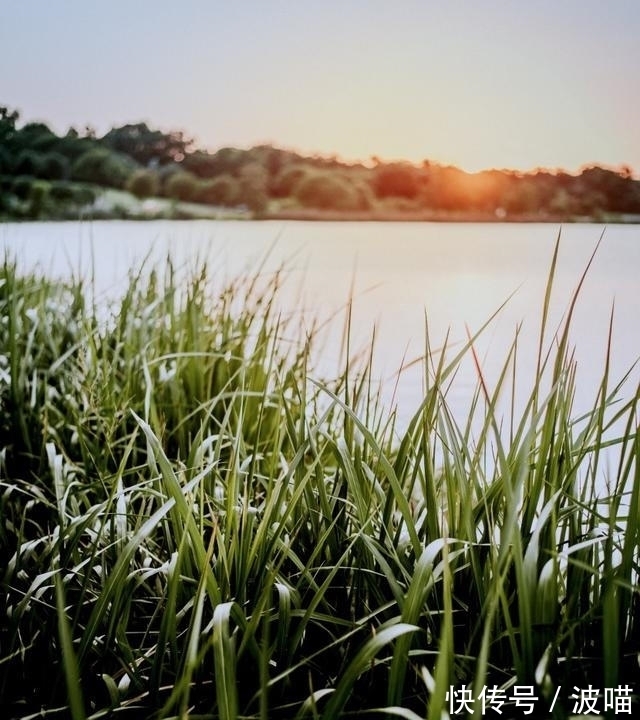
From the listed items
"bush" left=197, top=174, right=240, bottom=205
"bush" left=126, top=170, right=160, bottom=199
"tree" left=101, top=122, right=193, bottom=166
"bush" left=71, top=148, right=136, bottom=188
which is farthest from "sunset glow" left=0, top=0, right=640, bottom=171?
"bush" left=71, top=148, right=136, bottom=188

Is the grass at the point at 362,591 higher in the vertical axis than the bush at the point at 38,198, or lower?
lower

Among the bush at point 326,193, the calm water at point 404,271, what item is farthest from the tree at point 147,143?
the bush at point 326,193

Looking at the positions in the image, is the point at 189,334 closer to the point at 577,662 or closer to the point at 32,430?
the point at 32,430

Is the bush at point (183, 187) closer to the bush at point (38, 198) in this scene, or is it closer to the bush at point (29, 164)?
the bush at point (38, 198)

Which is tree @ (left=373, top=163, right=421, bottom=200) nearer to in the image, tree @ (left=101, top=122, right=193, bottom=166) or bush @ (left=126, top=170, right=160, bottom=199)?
tree @ (left=101, top=122, right=193, bottom=166)

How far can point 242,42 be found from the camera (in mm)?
2250

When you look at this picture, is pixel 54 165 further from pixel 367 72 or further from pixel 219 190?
pixel 367 72

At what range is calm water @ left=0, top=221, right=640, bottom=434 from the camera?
5.12 ft

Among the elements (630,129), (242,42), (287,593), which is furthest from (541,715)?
(242,42)

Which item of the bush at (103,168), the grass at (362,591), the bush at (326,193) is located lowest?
the grass at (362,591)

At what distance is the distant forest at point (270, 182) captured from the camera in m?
1.66

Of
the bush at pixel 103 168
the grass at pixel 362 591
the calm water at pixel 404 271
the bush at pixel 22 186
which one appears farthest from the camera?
the bush at pixel 22 186

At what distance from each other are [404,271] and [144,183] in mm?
1738

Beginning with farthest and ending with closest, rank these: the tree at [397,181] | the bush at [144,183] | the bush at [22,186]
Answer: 1. the bush at [22,186]
2. the bush at [144,183]
3. the tree at [397,181]
